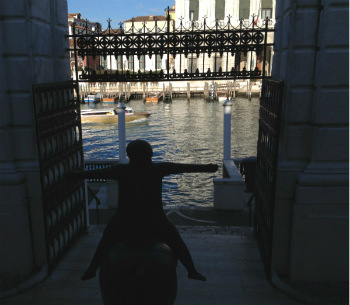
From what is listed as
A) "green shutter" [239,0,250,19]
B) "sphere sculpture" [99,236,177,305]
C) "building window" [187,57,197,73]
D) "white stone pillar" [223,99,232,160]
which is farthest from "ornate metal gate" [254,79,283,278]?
"green shutter" [239,0,250,19]

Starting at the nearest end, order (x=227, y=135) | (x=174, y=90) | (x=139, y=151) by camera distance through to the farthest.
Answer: (x=139, y=151) < (x=227, y=135) < (x=174, y=90)

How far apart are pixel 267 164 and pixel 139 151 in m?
2.80

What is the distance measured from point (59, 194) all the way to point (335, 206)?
409cm

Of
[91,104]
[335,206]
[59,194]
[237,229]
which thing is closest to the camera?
[335,206]

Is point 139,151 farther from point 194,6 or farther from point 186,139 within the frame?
point 194,6

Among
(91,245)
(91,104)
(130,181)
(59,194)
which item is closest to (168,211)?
(91,245)

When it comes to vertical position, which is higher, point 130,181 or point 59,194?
point 130,181

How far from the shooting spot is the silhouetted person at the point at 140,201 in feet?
9.84

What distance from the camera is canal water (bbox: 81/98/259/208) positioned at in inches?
628

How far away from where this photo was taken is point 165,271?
264cm

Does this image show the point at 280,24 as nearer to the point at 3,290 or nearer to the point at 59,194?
the point at 59,194

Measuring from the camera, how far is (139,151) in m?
3.02

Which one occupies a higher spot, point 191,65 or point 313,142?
point 191,65

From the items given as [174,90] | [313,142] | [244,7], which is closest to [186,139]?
[313,142]
